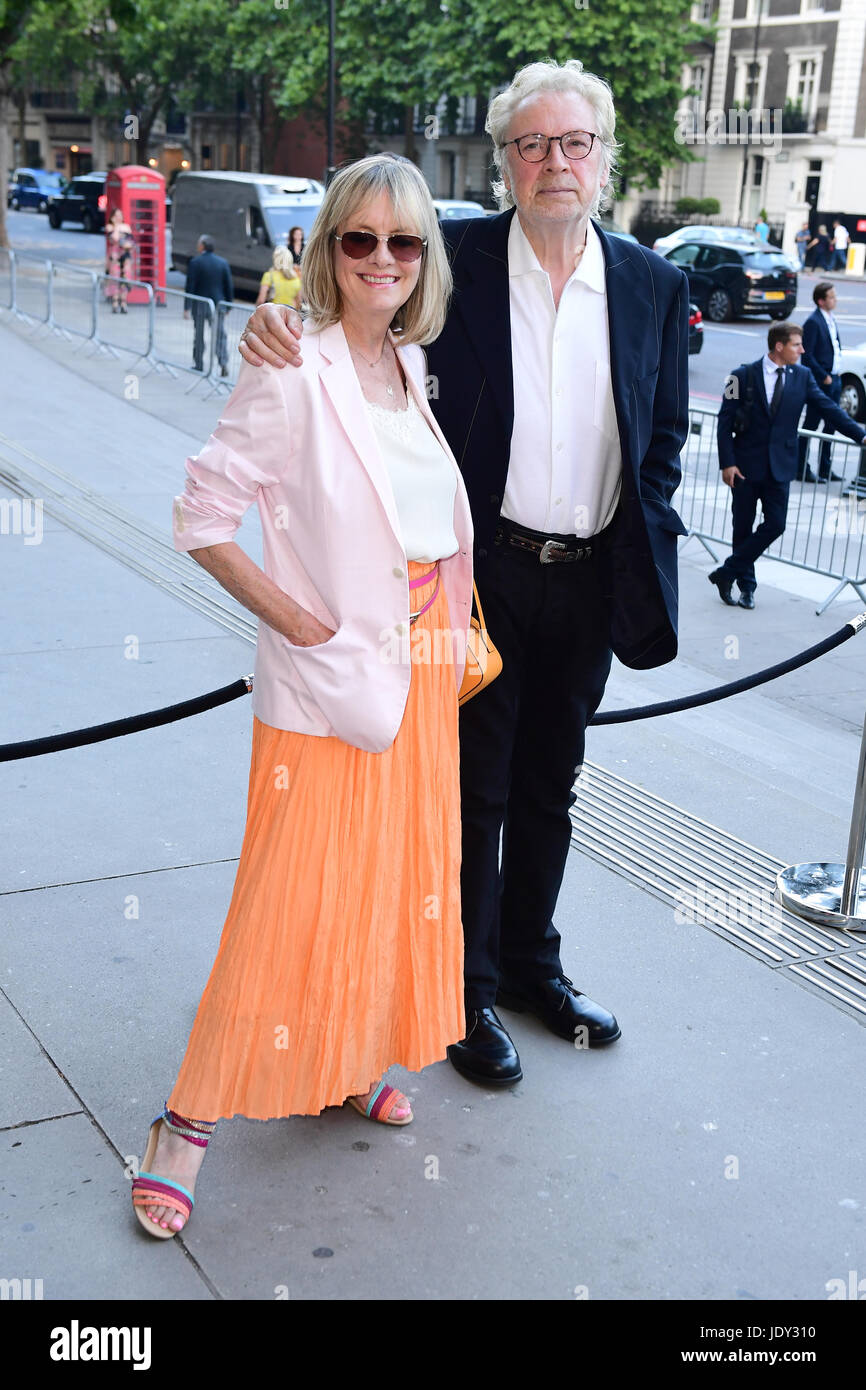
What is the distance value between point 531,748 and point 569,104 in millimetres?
1448

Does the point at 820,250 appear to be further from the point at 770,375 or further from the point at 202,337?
the point at 770,375

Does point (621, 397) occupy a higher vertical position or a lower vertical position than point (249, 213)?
lower

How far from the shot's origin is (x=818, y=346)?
1309cm

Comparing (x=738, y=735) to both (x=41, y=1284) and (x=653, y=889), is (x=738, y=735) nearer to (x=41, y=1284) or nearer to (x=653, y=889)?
(x=653, y=889)

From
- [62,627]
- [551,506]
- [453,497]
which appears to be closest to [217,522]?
[453,497]

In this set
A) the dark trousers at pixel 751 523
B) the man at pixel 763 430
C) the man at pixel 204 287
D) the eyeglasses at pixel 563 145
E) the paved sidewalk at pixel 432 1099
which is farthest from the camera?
the man at pixel 204 287

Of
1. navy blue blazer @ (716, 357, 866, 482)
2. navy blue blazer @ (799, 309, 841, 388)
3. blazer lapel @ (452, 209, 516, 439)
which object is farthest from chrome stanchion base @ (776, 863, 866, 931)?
navy blue blazer @ (799, 309, 841, 388)

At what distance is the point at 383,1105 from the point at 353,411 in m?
1.50

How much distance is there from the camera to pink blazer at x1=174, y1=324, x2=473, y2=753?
103 inches

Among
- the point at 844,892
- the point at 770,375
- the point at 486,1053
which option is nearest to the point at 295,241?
the point at 770,375

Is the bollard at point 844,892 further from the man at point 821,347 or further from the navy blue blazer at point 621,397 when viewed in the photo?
the man at point 821,347

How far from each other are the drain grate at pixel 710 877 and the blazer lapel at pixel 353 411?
2.01 m

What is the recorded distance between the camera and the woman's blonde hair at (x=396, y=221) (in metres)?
2.59

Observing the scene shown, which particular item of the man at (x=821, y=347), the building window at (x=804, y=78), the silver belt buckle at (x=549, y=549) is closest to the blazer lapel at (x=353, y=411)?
the silver belt buckle at (x=549, y=549)
